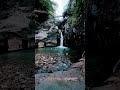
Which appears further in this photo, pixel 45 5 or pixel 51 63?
pixel 45 5

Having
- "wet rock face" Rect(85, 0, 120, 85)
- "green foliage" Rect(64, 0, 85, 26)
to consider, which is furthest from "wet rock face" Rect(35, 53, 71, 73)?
"green foliage" Rect(64, 0, 85, 26)

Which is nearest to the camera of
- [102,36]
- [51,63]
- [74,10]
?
[51,63]

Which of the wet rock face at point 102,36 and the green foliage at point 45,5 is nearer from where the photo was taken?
the wet rock face at point 102,36

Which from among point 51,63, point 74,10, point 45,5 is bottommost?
point 51,63

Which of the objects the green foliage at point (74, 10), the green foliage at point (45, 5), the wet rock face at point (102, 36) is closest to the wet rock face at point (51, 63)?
the wet rock face at point (102, 36)

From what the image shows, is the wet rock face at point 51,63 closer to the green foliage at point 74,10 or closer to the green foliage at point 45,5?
the green foliage at point 74,10

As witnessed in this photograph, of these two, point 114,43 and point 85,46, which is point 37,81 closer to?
point 114,43

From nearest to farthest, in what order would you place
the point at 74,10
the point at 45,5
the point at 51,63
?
the point at 51,63
the point at 74,10
the point at 45,5

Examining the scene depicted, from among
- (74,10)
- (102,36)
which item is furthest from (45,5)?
(102,36)

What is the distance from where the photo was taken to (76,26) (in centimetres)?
768

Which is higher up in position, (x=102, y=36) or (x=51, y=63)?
(x=102, y=36)

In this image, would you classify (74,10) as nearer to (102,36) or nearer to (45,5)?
(45,5)

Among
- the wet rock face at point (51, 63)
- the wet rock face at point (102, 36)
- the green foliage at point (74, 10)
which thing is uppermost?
the green foliage at point (74, 10)

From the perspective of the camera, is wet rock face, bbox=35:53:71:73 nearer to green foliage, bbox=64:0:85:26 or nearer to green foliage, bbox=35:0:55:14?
green foliage, bbox=64:0:85:26
